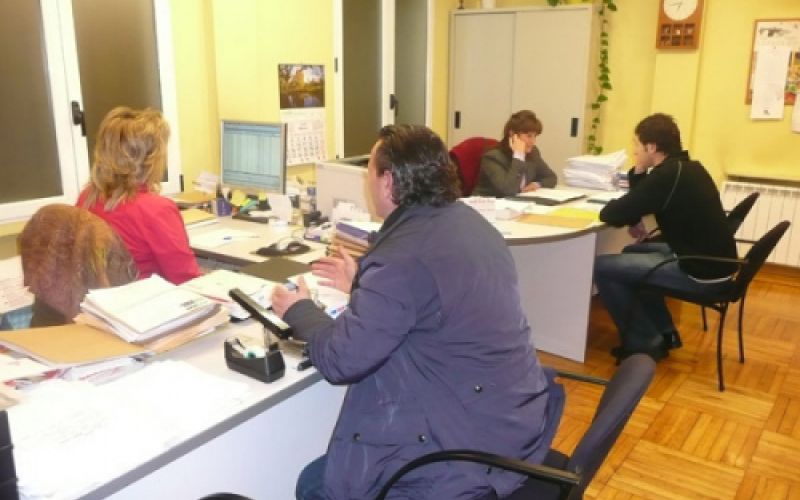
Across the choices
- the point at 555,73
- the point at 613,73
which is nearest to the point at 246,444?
the point at 555,73

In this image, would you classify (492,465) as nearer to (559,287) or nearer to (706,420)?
(706,420)

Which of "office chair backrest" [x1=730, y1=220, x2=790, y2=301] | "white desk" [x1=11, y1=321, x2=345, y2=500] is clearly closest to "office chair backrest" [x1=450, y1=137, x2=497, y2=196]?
"office chair backrest" [x1=730, y1=220, x2=790, y2=301]

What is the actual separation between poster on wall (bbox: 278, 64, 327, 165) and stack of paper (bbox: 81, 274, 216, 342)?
257 cm

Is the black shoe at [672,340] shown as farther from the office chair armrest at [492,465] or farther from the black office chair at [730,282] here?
the office chair armrest at [492,465]

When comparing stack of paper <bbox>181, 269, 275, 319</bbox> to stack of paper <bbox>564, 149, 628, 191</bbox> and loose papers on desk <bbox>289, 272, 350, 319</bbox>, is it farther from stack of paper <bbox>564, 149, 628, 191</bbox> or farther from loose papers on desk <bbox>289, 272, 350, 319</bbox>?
stack of paper <bbox>564, 149, 628, 191</bbox>

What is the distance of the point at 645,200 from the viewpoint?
10.2 ft

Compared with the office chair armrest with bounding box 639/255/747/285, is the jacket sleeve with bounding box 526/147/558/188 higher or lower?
higher

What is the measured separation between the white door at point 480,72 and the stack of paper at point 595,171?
53.0 inches

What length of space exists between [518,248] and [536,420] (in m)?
2.10

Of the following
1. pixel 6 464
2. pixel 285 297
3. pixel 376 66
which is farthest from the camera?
pixel 376 66

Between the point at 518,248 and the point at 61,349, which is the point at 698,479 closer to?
the point at 518,248

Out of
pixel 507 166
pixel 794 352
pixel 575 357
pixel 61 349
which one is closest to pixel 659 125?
pixel 507 166

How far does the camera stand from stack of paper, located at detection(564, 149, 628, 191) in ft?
13.5

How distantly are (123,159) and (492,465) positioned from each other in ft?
5.31
